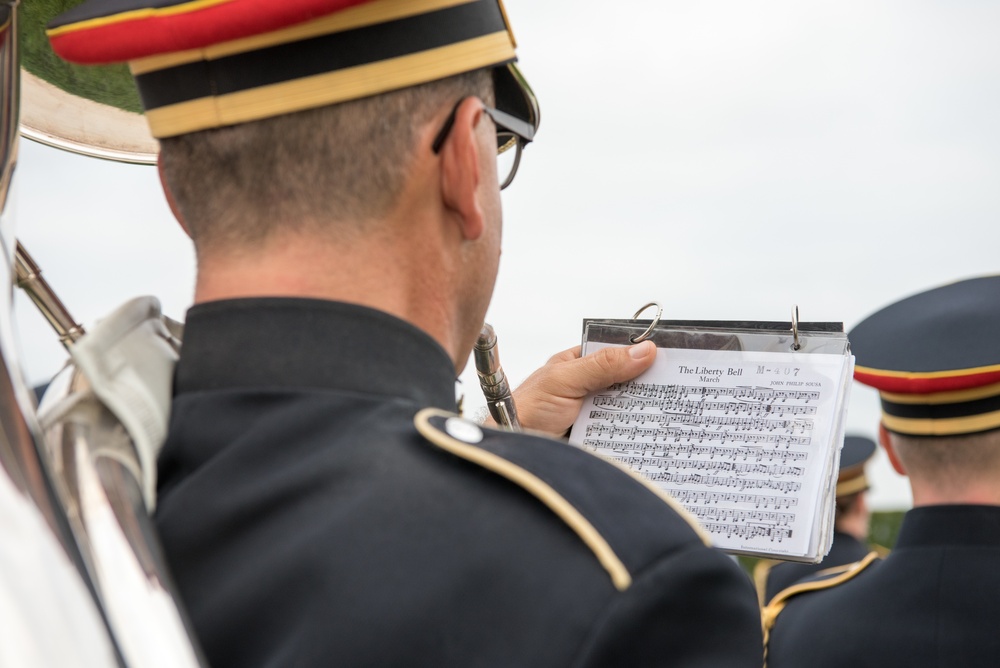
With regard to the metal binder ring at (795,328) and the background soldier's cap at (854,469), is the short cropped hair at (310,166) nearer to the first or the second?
the metal binder ring at (795,328)

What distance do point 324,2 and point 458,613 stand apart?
2.62ft

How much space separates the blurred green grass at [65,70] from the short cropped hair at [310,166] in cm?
62

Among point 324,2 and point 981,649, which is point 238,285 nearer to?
point 324,2

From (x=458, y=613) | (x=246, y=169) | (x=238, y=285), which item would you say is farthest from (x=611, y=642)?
(x=246, y=169)

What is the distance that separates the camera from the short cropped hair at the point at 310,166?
5.82 feet

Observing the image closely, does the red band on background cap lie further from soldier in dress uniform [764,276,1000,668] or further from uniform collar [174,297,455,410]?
uniform collar [174,297,455,410]

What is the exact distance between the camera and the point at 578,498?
1.58 metres

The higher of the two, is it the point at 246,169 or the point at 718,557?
the point at 246,169

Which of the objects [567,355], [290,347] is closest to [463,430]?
[290,347]

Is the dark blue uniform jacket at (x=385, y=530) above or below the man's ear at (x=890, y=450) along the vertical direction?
above

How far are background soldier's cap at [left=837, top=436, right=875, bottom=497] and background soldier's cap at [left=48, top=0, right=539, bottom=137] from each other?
794 centimetres

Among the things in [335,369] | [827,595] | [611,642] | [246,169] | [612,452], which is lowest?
[827,595]

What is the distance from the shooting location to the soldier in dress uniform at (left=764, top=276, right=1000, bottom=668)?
3680 millimetres

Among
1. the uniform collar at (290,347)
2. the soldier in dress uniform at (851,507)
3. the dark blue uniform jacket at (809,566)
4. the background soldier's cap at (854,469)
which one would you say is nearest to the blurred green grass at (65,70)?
the uniform collar at (290,347)
